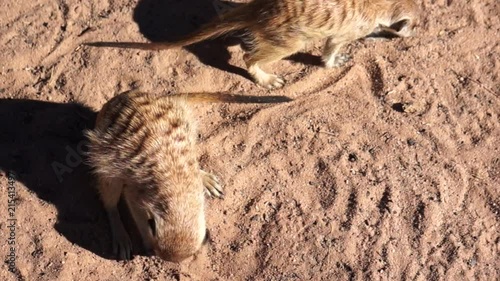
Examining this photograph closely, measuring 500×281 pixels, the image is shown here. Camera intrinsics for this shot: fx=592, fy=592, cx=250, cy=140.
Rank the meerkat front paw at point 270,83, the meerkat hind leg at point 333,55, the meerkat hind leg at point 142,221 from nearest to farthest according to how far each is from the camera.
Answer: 1. the meerkat hind leg at point 142,221
2. the meerkat hind leg at point 333,55
3. the meerkat front paw at point 270,83

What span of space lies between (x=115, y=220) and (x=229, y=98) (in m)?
1.05

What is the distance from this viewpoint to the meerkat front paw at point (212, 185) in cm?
381

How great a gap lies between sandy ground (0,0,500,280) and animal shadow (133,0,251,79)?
11mm

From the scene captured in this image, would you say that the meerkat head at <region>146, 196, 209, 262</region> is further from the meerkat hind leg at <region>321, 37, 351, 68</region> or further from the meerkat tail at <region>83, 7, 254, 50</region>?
the meerkat hind leg at <region>321, 37, 351, 68</region>

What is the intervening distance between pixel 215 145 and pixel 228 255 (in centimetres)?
75

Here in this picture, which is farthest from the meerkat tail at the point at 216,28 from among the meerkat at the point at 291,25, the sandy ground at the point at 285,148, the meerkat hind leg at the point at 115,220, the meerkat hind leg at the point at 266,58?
the meerkat hind leg at the point at 115,220

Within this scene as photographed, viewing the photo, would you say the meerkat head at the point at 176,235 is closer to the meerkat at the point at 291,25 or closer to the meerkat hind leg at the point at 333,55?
the meerkat at the point at 291,25

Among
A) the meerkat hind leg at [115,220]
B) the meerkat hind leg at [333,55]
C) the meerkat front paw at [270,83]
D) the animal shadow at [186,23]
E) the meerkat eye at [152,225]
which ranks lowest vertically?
the meerkat hind leg at [115,220]

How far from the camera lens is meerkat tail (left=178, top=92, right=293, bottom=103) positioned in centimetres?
365

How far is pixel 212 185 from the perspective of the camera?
150 inches

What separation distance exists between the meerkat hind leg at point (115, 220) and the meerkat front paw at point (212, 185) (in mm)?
535

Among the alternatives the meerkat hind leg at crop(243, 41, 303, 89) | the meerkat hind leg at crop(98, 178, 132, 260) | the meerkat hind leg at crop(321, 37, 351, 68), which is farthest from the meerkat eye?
the meerkat hind leg at crop(321, 37, 351, 68)

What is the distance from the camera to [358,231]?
3.84 m

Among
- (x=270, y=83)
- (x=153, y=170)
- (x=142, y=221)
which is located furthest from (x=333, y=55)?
(x=142, y=221)
